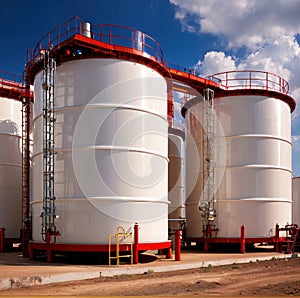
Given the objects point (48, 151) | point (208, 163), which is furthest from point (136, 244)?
point (208, 163)

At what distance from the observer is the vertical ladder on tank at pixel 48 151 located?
16.2 meters

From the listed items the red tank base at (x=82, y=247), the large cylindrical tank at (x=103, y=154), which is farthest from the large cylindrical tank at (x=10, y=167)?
the red tank base at (x=82, y=247)

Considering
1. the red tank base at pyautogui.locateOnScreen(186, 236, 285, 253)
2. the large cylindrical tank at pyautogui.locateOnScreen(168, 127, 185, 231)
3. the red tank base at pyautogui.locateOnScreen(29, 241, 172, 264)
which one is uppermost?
the large cylindrical tank at pyautogui.locateOnScreen(168, 127, 185, 231)

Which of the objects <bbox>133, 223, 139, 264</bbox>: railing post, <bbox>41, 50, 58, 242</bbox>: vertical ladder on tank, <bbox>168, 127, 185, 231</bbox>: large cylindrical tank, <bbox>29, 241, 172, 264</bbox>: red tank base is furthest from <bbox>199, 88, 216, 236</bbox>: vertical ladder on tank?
<bbox>41, 50, 58, 242</bbox>: vertical ladder on tank

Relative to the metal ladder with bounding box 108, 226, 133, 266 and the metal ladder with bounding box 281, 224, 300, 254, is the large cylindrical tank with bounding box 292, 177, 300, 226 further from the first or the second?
the metal ladder with bounding box 108, 226, 133, 266

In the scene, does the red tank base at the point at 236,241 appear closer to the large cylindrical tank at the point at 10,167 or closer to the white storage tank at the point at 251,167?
the white storage tank at the point at 251,167

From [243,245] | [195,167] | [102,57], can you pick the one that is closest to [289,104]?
[195,167]

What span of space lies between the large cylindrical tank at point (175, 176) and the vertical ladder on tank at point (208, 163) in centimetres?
464

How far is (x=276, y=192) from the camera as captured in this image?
21.7 m

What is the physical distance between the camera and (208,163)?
2223cm

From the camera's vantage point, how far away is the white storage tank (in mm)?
21312

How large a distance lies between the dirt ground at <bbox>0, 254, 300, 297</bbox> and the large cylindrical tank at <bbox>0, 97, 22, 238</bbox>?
10.3 metres

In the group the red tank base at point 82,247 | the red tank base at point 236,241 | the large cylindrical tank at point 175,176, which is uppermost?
the large cylindrical tank at point 175,176

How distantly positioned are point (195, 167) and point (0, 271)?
1221cm
